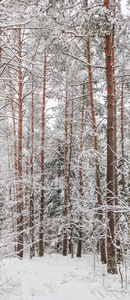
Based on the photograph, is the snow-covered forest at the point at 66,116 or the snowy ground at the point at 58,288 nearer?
the snow-covered forest at the point at 66,116

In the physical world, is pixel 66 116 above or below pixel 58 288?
above

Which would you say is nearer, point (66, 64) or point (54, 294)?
point (54, 294)

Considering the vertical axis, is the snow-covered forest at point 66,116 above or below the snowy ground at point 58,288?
above

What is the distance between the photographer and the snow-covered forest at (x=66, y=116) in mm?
3602

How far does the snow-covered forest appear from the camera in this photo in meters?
3.60

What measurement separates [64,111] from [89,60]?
3593mm

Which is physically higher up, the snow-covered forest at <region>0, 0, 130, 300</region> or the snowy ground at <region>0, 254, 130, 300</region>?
the snow-covered forest at <region>0, 0, 130, 300</region>

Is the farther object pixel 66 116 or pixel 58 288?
pixel 66 116

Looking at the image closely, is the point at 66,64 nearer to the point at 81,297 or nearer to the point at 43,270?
the point at 81,297

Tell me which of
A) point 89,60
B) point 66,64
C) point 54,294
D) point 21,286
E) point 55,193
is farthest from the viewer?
point 55,193

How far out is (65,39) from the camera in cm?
605

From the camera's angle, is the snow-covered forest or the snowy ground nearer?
the snow-covered forest

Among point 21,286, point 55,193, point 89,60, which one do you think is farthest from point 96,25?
point 55,193

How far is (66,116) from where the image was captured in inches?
509
